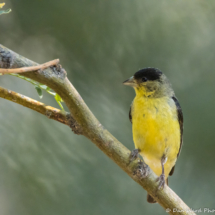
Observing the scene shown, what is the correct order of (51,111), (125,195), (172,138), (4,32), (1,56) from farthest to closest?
(125,195), (4,32), (172,138), (51,111), (1,56)

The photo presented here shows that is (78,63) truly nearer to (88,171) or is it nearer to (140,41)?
(140,41)

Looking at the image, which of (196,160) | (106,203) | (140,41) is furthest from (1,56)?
(196,160)

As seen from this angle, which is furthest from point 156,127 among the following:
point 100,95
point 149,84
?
point 100,95

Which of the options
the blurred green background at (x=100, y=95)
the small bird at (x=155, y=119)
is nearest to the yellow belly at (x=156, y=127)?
the small bird at (x=155, y=119)

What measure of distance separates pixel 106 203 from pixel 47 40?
119cm

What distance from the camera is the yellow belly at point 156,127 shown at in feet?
3.64

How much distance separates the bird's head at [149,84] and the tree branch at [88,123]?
1.69 ft

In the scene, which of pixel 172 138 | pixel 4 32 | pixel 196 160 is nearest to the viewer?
pixel 172 138

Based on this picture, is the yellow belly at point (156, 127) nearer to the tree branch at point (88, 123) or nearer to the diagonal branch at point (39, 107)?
the tree branch at point (88, 123)

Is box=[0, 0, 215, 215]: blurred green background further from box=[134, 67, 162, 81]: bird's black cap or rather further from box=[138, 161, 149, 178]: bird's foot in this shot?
box=[138, 161, 149, 178]: bird's foot

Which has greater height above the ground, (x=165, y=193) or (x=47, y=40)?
(x=47, y=40)

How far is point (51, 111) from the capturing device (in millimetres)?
703

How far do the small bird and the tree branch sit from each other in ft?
0.82

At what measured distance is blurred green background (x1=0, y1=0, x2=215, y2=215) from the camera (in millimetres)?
1584
